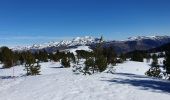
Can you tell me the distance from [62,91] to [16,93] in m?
3.38

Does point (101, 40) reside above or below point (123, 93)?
above

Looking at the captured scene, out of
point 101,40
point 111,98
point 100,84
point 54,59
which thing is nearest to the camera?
point 111,98

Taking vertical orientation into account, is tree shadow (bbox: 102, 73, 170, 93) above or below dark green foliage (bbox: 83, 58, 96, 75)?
below

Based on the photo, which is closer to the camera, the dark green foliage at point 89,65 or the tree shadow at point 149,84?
the tree shadow at point 149,84

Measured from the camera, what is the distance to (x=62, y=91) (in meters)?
19.4

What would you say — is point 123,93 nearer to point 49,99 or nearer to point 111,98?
point 111,98

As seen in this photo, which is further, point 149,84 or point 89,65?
point 89,65

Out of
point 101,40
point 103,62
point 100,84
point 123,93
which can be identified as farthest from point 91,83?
point 103,62

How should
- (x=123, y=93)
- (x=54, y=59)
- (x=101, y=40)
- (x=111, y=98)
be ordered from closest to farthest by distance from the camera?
1. (x=111, y=98)
2. (x=123, y=93)
3. (x=101, y=40)
4. (x=54, y=59)

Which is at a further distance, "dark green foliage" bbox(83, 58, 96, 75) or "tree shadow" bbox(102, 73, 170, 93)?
"dark green foliage" bbox(83, 58, 96, 75)

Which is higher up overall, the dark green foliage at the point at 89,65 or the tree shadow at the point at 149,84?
the dark green foliage at the point at 89,65

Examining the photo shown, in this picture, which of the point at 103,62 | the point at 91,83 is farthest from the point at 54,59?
the point at 91,83

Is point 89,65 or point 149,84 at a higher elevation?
point 89,65

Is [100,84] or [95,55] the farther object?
[95,55]
